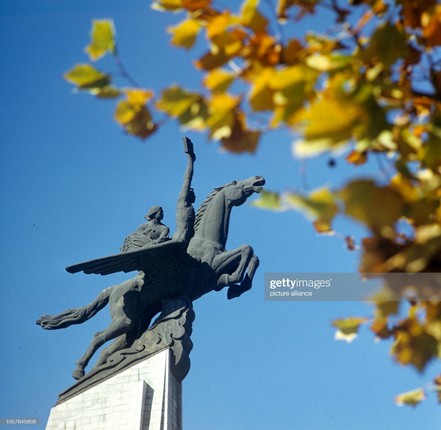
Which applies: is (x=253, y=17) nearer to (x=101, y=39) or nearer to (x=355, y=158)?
(x=101, y=39)

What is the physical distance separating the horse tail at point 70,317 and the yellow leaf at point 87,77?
→ 7.48m

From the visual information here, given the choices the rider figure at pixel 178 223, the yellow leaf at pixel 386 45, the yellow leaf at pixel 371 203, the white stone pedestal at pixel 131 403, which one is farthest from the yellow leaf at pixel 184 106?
the rider figure at pixel 178 223

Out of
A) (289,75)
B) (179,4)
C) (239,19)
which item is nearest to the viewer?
(289,75)

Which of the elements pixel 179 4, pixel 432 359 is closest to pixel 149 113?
pixel 179 4

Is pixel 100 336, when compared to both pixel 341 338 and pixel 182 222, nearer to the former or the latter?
pixel 182 222

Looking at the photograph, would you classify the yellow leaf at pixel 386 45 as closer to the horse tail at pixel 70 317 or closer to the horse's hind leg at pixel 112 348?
the horse's hind leg at pixel 112 348

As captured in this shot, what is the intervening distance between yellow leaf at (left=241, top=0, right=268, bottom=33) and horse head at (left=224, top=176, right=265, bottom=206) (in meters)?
7.60

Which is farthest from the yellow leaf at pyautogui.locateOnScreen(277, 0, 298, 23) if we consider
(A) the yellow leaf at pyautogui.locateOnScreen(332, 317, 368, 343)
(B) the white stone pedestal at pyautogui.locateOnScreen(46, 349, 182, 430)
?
(B) the white stone pedestal at pyautogui.locateOnScreen(46, 349, 182, 430)

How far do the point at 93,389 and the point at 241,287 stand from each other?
2.05m

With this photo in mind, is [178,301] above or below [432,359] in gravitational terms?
above

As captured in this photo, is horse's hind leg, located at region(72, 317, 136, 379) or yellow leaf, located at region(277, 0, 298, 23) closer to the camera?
yellow leaf, located at region(277, 0, 298, 23)

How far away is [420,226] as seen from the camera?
1.38m

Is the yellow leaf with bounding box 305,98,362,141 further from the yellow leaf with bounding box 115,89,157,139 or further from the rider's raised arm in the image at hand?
the rider's raised arm

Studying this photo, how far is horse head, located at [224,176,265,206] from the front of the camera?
9164 millimetres
